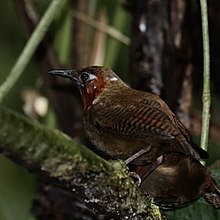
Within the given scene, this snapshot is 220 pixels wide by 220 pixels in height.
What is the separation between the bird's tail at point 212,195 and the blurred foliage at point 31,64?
147cm

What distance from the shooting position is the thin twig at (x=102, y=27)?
156 inches

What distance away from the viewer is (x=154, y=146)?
230 cm

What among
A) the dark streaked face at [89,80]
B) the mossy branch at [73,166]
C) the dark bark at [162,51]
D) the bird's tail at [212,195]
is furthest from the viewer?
the dark bark at [162,51]

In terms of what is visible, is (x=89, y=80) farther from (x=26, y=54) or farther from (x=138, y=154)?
(x=26, y=54)

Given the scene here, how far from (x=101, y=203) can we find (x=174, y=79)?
67.7 inches

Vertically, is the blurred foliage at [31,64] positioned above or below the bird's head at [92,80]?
below

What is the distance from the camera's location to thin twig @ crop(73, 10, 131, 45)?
13.0 ft

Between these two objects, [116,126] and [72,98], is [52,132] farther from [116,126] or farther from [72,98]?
[72,98]

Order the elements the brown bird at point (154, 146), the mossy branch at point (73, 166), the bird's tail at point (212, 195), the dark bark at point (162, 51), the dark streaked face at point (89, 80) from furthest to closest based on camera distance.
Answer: the dark bark at point (162, 51) → the dark streaked face at point (89, 80) → the bird's tail at point (212, 195) → the brown bird at point (154, 146) → the mossy branch at point (73, 166)

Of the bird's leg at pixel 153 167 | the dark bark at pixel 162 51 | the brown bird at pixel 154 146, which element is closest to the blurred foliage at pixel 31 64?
the dark bark at pixel 162 51

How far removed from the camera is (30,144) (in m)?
1.57

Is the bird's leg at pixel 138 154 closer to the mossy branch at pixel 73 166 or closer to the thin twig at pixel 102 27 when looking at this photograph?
the mossy branch at pixel 73 166

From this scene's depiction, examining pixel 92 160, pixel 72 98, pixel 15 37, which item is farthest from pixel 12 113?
pixel 15 37

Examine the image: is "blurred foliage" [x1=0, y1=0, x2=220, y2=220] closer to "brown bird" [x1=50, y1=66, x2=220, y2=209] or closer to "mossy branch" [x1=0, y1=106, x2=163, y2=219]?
"brown bird" [x1=50, y1=66, x2=220, y2=209]
